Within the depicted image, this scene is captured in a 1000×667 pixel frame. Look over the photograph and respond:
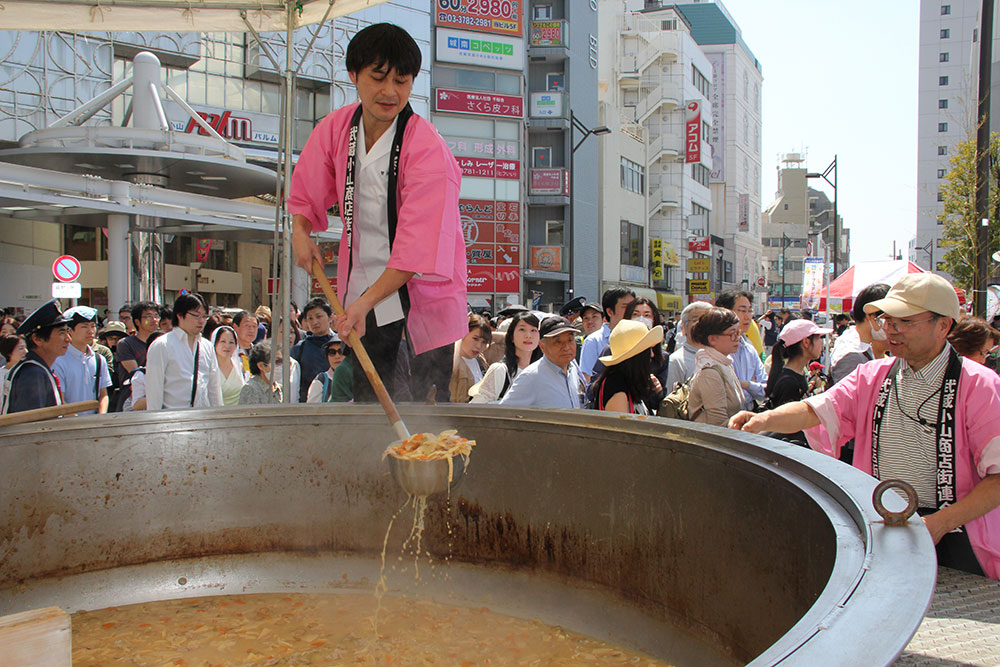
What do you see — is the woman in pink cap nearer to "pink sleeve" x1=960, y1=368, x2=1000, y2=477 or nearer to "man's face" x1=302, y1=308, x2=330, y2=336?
"pink sleeve" x1=960, y1=368, x2=1000, y2=477

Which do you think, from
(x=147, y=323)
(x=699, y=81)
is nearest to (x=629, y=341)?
(x=147, y=323)

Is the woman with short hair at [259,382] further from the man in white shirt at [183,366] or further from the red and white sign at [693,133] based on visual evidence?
the red and white sign at [693,133]

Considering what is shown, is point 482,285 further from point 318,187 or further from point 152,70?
point 318,187

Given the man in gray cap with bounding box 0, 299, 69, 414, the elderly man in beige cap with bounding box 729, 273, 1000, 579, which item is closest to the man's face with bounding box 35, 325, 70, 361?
the man in gray cap with bounding box 0, 299, 69, 414

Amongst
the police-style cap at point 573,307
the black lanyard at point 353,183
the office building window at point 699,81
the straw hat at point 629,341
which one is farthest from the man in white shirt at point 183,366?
the office building window at point 699,81

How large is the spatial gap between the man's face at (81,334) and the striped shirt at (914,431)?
19.0 feet

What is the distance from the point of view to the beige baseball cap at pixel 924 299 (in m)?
2.63

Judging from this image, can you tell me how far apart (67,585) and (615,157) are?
143 ft

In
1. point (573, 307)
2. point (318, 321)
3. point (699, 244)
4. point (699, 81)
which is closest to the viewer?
point (318, 321)

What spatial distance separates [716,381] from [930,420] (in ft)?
6.97

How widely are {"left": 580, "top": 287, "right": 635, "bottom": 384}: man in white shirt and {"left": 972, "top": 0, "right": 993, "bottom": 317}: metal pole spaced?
574cm

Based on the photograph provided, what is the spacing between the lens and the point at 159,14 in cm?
432

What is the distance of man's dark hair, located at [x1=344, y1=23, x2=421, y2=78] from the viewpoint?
9.75 ft

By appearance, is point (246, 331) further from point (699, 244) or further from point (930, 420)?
point (699, 244)
